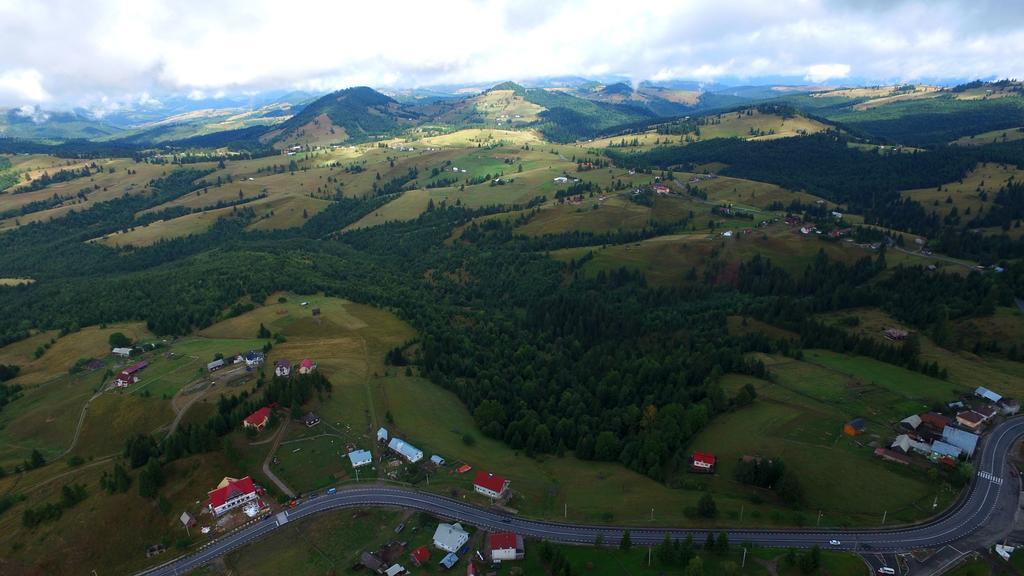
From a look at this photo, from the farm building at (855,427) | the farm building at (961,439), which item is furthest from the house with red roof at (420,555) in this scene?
the farm building at (961,439)

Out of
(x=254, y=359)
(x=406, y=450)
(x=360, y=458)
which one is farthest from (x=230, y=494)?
(x=254, y=359)

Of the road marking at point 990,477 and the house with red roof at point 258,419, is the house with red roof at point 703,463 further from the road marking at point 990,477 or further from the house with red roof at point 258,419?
the house with red roof at point 258,419

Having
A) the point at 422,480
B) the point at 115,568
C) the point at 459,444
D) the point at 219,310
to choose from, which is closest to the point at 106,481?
the point at 115,568

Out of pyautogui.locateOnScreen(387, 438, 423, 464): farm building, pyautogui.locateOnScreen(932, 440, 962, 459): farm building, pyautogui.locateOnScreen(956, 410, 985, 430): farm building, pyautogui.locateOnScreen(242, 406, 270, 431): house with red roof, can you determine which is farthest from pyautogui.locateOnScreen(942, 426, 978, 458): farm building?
pyautogui.locateOnScreen(242, 406, 270, 431): house with red roof

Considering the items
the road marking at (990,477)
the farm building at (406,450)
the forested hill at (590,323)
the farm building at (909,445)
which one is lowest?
the forested hill at (590,323)

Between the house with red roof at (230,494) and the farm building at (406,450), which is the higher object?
the house with red roof at (230,494)

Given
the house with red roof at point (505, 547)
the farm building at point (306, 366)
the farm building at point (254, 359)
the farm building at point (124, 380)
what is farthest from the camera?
the farm building at point (254, 359)
